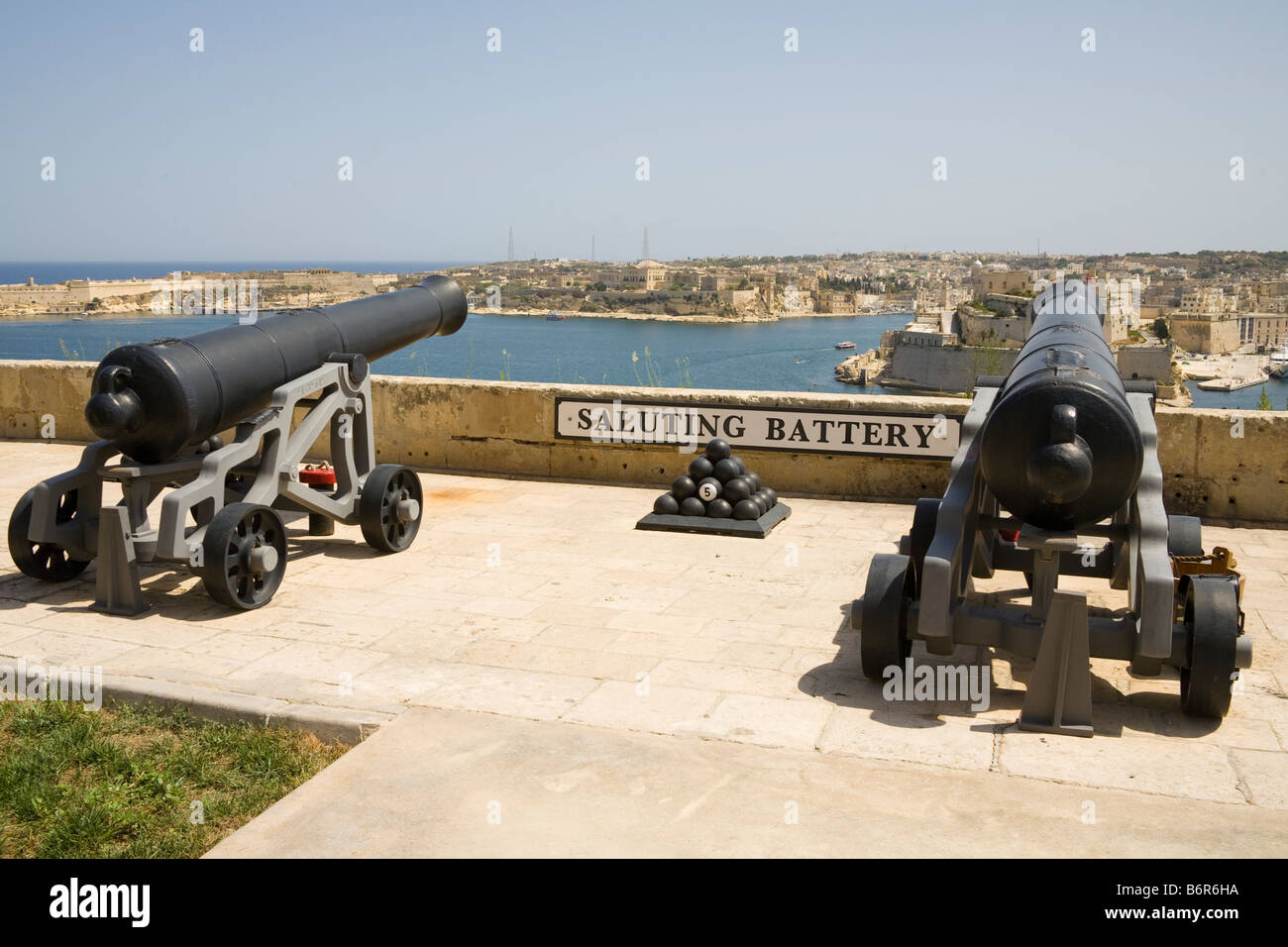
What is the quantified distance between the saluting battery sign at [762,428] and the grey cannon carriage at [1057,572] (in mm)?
3489

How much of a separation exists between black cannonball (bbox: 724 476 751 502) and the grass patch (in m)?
4.12

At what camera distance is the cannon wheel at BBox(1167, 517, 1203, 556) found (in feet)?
19.5

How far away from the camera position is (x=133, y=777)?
3826 mm

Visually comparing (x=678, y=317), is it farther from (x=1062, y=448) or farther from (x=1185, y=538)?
(x=1062, y=448)

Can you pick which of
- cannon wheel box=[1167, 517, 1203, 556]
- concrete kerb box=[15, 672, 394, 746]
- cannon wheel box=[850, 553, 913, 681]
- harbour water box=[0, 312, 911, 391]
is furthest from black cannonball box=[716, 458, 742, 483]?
concrete kerb box=[15, 672, 394, 746]

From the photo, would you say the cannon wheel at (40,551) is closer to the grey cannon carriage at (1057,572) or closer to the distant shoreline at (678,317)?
the grey cannon carriage at (1057,572)

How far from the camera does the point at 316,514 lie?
7.31 metres

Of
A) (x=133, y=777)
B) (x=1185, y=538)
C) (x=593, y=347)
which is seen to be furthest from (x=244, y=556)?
(x=593, y=347)

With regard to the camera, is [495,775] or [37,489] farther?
[37,489]

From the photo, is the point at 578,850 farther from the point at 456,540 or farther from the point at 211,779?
the point at 456,540

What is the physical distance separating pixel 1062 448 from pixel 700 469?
387cm

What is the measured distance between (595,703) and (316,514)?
3.43 meters
